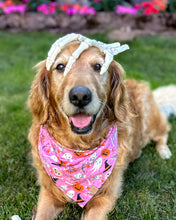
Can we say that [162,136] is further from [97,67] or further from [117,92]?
[97,67]

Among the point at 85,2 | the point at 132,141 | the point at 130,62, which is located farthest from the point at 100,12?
the point at 132,141

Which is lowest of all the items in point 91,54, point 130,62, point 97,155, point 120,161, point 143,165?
point 130,62

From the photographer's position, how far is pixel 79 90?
7.49 ft

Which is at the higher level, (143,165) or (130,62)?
(143,165)

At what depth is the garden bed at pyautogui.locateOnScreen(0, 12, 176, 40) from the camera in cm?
962

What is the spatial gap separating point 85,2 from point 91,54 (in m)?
8.52

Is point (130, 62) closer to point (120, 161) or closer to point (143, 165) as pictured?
point (143, 165)

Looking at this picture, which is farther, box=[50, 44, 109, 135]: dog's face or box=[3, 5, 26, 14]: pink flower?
box=[3, 5, 26, 14]: pink flower

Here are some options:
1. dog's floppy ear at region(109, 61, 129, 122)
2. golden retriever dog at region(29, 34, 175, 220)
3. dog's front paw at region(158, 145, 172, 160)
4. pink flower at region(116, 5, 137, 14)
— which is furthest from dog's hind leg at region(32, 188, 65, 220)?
pink flower at region(116, 5, 137, 14)

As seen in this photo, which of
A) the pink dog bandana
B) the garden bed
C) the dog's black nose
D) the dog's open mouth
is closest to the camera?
→ the dog's black nose

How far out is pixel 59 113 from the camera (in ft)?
9.41

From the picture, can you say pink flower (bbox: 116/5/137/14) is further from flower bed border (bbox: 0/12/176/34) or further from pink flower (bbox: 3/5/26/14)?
pink flower (bbox: 3/5/26/14)

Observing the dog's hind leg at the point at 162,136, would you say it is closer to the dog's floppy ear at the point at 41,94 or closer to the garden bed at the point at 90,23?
the dog's floppy ear at the point at 41,94

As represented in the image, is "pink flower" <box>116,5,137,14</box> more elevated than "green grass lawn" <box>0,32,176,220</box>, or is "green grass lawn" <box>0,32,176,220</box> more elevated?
"green grass lawn" <box>0,32,176,220</box>
